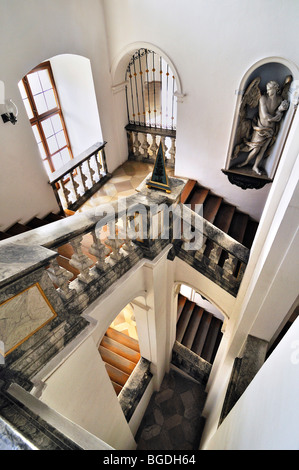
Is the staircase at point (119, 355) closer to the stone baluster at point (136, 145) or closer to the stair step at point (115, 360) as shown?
the stair step at point (115, 360)

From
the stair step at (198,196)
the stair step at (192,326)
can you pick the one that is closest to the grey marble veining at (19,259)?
the stair step at (198,196)

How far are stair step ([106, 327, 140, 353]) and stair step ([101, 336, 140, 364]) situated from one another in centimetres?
9

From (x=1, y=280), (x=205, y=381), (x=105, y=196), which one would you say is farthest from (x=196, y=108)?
(x=205, y=381)

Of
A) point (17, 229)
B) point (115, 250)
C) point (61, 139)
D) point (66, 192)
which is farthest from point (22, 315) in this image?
point (61, 139)

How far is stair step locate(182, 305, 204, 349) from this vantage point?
6764mm

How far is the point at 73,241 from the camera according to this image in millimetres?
2238

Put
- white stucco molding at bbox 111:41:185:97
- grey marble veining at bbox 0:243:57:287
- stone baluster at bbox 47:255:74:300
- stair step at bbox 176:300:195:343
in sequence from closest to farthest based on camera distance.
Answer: grey marble veining at bbox 0:243:57:287 → stone baluster at bbox 47:255:74:300 → white stucco molding at bbox 111:41:185:97 → stair step at bbox 176:300:195:343

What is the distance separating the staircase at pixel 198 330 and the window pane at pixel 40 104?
5.72 m

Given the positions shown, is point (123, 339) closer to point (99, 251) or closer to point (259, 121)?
point (99, 251)

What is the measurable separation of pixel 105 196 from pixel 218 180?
2.39m

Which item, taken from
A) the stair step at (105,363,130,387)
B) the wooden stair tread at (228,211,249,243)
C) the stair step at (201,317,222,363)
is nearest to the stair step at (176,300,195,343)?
the stair step at (201,317,222,363)

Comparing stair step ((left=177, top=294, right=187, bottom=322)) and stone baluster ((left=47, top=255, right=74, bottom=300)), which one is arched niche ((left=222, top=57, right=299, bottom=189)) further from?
stone baluster ((left=47, top=255, right=74, bottom=300))

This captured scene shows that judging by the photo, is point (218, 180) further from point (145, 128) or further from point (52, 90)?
point (52, 90)

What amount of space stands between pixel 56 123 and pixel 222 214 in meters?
4.11
